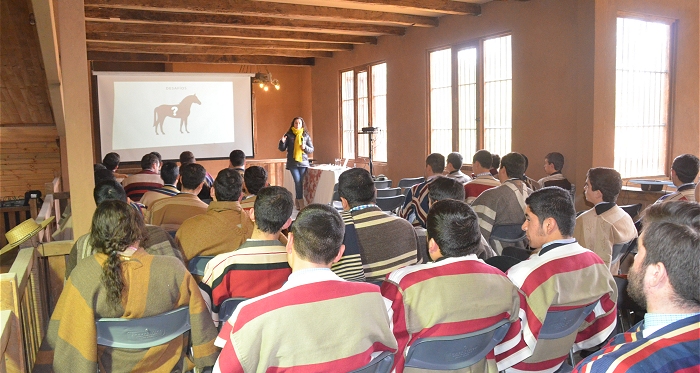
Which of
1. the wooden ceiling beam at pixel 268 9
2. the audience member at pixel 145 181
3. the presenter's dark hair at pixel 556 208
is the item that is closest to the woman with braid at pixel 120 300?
the presenter's dark hair at pixel 556 208

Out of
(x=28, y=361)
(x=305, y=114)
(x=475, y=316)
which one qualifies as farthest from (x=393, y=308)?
(x=305, y=114)

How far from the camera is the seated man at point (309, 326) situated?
1.44m

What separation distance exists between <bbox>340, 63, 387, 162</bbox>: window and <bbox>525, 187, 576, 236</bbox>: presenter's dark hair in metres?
6.61

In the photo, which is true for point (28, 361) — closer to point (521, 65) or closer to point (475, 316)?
point (475, 316)

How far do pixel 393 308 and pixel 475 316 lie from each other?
0.84 ft

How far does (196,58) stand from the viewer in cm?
1028

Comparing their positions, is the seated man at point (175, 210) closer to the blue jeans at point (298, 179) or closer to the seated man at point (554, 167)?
the seated man at point (554, 167)

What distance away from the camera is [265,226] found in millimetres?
2318

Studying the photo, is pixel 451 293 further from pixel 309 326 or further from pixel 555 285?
pixel 309 326

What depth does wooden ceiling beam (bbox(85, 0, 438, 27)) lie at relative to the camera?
602 cm

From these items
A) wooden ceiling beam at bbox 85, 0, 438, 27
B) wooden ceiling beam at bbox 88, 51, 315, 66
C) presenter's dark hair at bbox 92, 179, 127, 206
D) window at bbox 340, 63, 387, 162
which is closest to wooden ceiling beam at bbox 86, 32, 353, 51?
window at bbox 340, 63, 387, 162

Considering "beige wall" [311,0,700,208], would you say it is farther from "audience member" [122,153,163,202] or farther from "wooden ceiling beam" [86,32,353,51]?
"audience member" [122,153,163,202]

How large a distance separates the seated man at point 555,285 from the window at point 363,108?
666cm

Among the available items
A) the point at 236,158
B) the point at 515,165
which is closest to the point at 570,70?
the point at 515,165
